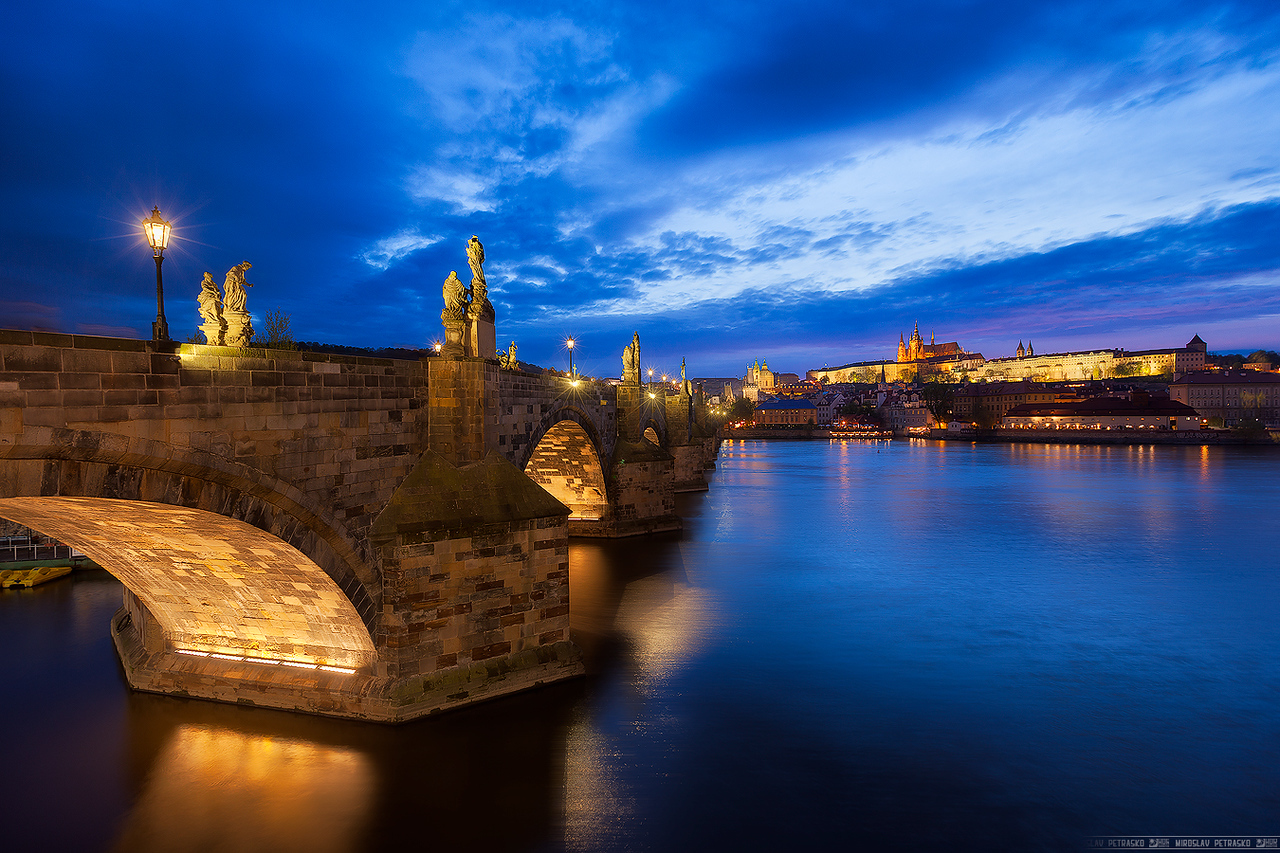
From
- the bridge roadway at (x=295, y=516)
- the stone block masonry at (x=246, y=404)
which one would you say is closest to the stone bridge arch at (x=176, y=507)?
the bridge roadway at (x=295, y=516)

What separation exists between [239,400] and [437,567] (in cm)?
397

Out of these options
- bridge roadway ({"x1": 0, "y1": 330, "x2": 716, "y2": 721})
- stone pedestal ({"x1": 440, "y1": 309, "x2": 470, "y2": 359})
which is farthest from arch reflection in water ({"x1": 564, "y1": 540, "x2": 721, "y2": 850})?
stone pedestal ({"x1": 440, "y1": 309, "x2": 470, "y2": 359})

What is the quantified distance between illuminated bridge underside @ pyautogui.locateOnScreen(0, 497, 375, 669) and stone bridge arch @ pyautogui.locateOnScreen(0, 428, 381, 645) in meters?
0.04

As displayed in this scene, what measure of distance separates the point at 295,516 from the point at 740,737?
8.25 meters

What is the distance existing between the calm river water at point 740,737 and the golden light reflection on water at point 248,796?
0.04 meters

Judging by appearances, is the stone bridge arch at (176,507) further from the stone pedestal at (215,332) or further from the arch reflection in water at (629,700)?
the arch reflection in water at (629,700)

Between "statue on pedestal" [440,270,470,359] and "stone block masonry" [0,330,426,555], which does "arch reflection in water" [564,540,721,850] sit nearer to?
"stone block masonry" [0,330,426,555]

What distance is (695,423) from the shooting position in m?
65.9

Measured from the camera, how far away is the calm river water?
919 centimetres

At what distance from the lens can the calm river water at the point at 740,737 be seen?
9.19 m

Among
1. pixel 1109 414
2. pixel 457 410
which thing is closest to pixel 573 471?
pixel 457 410

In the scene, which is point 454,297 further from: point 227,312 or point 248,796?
point 248,796

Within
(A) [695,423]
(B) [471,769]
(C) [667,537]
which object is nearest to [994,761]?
(B) [471,769]

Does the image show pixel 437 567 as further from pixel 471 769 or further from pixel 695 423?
pixel 695 423
